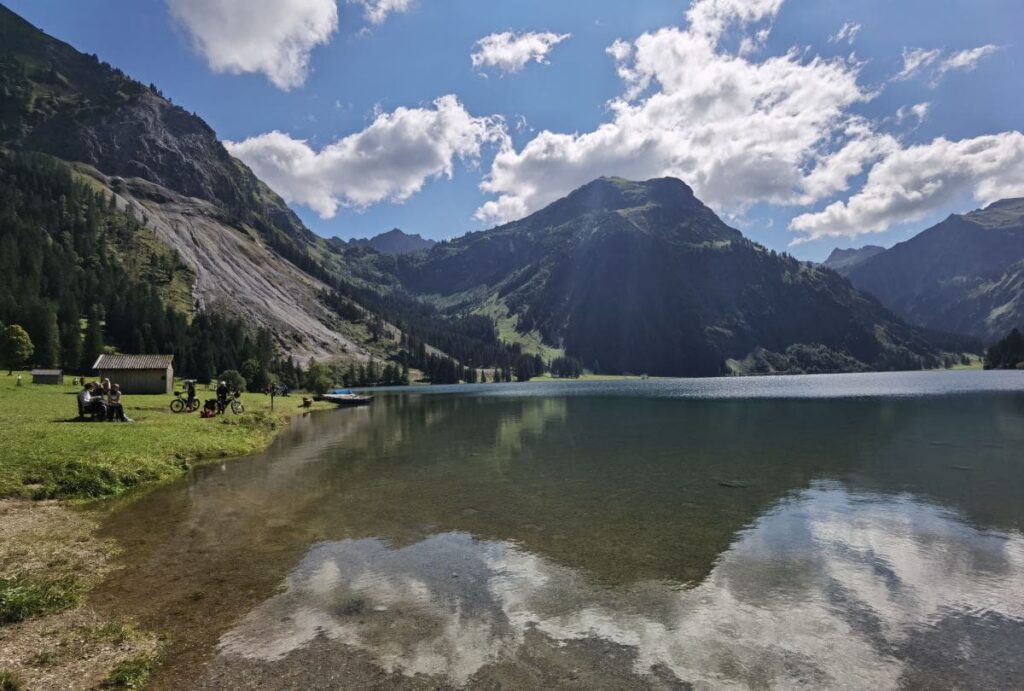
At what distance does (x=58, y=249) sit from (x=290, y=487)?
205362 mm

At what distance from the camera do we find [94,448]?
30156mm

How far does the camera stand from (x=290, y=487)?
101ft

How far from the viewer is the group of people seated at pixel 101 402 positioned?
1634 inches

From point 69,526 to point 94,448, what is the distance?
1148 centimetres

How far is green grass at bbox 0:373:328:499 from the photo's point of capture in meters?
25.5

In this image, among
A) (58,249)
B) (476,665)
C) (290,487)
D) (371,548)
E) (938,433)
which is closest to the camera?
(476,665)

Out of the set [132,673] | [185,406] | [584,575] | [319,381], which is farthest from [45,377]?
[584,575]

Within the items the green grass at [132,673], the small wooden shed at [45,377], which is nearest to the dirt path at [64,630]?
the green grass at [132,673]

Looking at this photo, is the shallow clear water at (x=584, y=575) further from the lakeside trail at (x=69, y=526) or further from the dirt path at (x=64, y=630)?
the lakeside trail at (x=69, y=526)

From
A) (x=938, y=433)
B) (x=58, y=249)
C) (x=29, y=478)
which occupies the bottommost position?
(x=938, y=433)

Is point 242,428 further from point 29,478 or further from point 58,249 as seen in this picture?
point 58,249

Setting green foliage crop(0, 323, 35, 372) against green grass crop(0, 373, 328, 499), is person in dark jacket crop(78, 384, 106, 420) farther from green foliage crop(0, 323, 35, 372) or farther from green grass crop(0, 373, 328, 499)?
green foliage crop(0, 323, 35, 372)

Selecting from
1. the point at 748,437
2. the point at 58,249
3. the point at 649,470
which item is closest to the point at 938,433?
the point at 748,437

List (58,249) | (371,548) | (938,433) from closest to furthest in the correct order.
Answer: (371,548)
(938,433)
(58,249)
